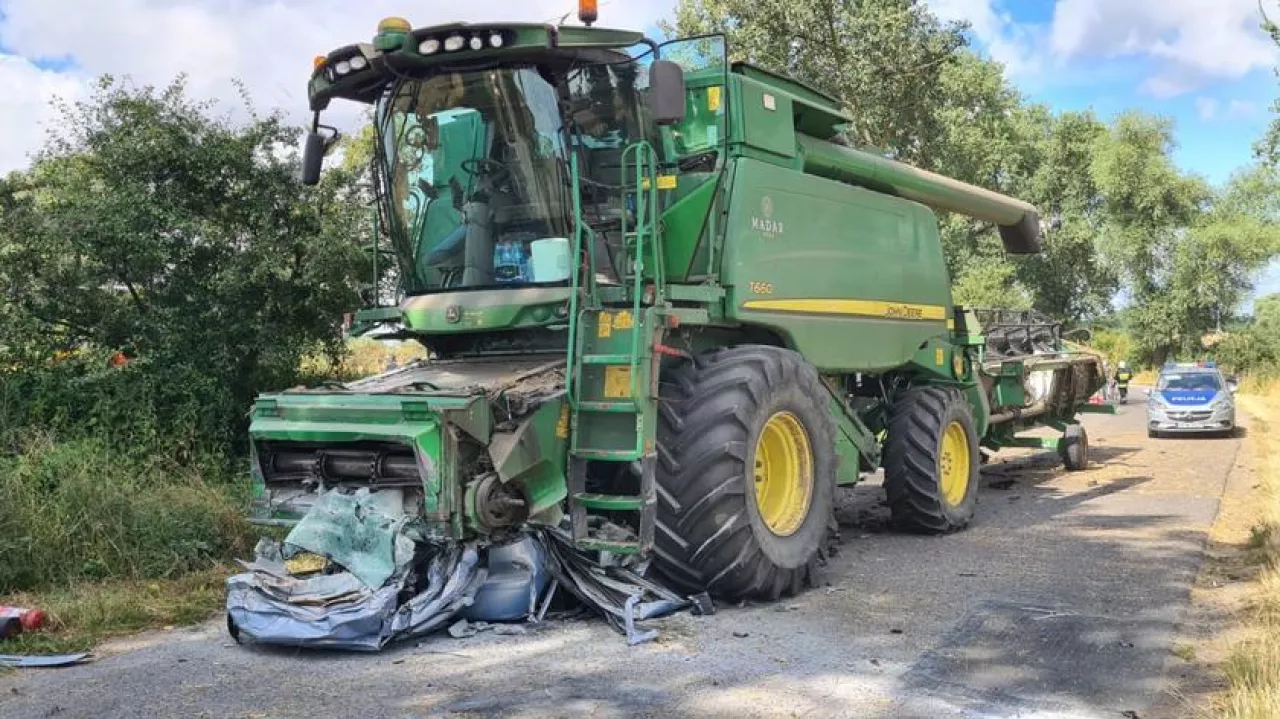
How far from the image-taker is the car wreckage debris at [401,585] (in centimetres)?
537

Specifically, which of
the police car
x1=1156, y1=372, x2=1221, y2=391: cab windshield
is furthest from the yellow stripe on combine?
x1=1156, y1=372, x2=1221, y2=391: cab windshield

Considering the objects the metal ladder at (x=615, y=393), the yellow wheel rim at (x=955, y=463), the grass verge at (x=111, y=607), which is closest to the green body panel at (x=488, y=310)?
the metal ladder at (x=615, y=393)

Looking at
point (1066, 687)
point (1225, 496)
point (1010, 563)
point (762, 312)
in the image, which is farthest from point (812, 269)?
point (1225, 496)

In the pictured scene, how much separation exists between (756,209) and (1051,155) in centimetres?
4023

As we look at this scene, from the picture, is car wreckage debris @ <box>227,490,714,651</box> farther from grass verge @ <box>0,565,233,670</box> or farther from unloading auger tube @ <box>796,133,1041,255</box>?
unloading auger tube @ <box>796,133,1041,255</box>

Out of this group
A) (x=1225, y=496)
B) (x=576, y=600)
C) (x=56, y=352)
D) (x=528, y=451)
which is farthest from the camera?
(x=1225, y=496)

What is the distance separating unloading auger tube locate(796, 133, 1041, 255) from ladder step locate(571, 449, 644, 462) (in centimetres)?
340

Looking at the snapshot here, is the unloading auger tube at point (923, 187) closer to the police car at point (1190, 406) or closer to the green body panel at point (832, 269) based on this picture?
the green body panel at point (832, 269)

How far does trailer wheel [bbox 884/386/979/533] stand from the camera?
9070 millimetres

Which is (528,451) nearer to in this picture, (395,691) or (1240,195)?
(395,691)

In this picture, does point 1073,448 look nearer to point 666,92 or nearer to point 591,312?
point 591,312

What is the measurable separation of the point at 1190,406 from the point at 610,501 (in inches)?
730

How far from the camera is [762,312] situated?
7.09m

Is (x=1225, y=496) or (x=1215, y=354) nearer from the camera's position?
(x=1225, y=496)
